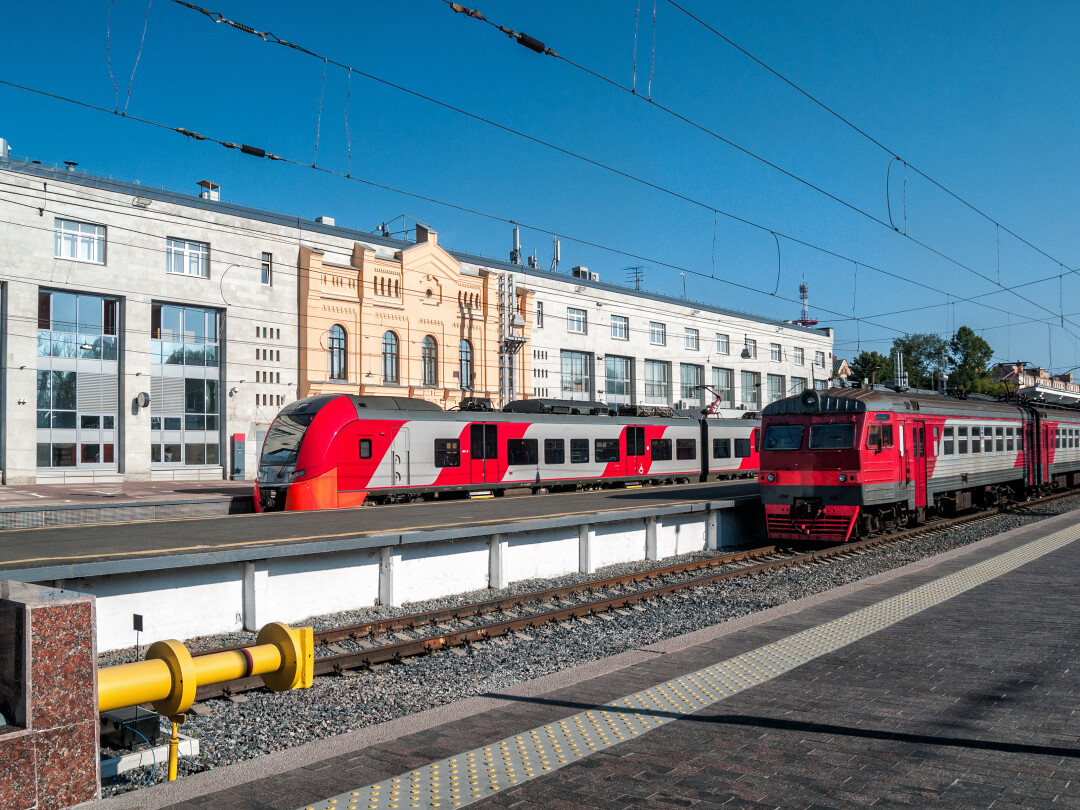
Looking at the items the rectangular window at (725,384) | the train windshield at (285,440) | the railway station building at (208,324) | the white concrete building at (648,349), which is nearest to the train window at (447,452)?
the train windshield at (285,440)

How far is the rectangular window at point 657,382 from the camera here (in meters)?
55.8

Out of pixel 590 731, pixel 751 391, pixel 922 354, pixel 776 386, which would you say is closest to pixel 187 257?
pixel 590 731

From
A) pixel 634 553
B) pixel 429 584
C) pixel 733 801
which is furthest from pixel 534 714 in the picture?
pixel 634 553

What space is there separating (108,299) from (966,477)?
104 feet

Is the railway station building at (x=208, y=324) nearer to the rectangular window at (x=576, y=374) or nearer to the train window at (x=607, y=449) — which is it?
the rectangular window at (x=576, y=374)

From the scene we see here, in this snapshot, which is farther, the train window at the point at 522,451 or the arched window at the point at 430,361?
the arched window at the point at 430,361

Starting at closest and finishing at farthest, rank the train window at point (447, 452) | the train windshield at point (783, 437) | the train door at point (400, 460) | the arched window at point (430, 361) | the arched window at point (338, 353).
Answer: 1. the train windshield at point (783, 437)
2. the train door at point (400, 460)
3. the train window at point (447, 452)
4. the arched window at point (338, 353)
5. the arched window at point (430, 361)

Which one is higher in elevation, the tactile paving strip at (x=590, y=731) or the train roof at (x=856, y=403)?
the train roof at (x=856, y=403)

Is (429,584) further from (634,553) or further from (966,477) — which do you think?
(966,477)

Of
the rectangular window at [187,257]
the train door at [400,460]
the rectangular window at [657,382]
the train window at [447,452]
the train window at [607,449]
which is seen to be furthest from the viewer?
the rectangular window at [657,382]

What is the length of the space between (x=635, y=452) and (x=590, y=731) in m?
26.5

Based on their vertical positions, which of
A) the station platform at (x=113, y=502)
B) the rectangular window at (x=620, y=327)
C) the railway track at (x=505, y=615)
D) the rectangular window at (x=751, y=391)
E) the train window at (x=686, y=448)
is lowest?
the railway track at (x=505, y=615)

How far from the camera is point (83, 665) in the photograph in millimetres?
4598

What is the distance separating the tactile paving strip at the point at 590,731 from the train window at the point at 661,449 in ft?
75.9
